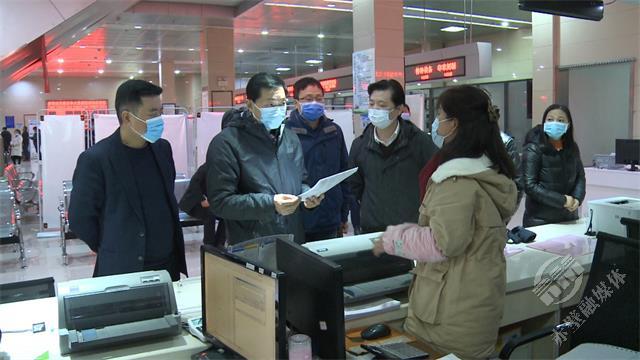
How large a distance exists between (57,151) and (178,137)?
5.32ft

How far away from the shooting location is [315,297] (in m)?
1.59

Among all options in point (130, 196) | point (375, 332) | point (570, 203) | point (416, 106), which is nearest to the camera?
point (375, 332)

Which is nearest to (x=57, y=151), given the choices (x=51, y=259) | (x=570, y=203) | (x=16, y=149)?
(x=51, y=259)

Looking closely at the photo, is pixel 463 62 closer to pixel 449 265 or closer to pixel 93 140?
pixel 93 140

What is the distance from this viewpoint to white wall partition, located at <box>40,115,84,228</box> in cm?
725

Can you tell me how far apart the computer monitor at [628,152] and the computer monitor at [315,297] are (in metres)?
6.64

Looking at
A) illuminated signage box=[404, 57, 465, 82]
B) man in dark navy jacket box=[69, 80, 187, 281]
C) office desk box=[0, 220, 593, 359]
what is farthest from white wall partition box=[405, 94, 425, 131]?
man in dark navy jacket box=[69, 80, 187, 281]

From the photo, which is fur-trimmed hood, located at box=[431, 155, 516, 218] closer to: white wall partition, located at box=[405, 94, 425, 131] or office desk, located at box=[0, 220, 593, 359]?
office desk, located at box=[0, 220, 593, 359]

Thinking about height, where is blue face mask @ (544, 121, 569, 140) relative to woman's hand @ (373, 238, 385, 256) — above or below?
above

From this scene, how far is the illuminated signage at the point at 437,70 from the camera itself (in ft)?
25.5

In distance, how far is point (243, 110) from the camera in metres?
2.62

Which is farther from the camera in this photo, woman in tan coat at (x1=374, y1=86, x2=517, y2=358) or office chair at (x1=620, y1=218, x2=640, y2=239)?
office chair at (x1=620, y1=218, x2=640, y2=239)

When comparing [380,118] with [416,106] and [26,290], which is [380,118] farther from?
[416,106]

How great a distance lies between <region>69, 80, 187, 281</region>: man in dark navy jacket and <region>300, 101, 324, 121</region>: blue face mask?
1.11 metres
